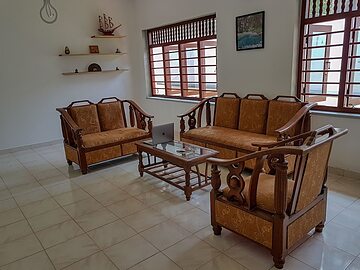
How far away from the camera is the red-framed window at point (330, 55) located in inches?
→ 130

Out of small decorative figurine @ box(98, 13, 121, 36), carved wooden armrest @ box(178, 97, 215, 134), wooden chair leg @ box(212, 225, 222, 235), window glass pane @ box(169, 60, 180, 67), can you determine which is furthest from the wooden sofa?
wooden chair leg @ box(212, 225, 222, 235)

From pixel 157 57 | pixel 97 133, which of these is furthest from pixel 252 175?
pixel 157 57

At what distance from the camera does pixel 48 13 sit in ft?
17.7

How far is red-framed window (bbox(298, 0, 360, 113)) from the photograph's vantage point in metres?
3.30

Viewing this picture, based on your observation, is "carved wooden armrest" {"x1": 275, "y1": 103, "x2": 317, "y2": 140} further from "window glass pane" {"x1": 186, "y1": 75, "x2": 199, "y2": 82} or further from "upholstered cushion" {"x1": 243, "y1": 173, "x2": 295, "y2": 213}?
"window glass pane" {"x1": 186, "y1": 75, "x2": 199, "y2": 82}

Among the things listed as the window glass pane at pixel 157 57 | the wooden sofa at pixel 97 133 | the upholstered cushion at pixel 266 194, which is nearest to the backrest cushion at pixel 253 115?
the wooden sofa at pixel 97 133

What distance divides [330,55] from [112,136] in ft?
9.98

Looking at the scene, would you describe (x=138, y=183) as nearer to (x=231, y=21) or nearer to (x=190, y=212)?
(x=190, y=212)

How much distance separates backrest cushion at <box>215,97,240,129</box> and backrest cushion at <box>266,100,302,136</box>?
569 mm

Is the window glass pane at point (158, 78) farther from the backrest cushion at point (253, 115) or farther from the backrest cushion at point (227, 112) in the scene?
the backrest cushion at point (253, 115)

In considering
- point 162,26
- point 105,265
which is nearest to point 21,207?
point 105,265

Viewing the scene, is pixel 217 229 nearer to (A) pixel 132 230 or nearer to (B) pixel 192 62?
(A) pixel 132 230

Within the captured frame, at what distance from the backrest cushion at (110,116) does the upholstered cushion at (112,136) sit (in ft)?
0.55

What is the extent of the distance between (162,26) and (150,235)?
450cm
